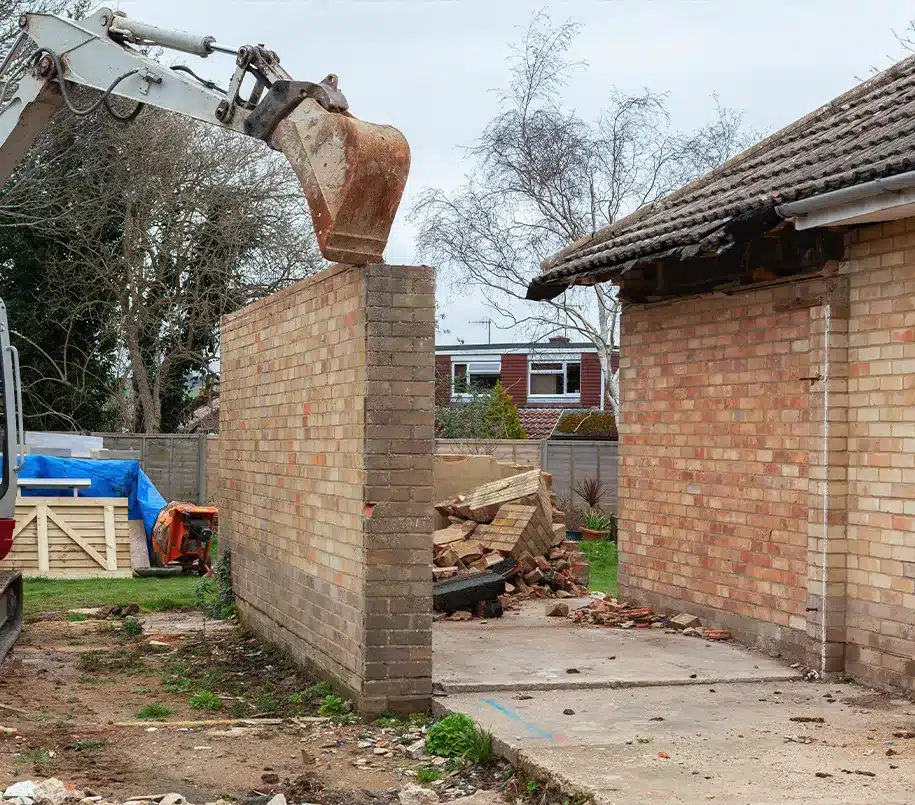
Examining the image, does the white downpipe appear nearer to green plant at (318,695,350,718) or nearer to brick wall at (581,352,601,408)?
green plant at (318,695,350,718)

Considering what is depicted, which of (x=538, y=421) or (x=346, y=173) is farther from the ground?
(x=346, y=173)

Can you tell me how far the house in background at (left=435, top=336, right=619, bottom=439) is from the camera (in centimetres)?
4044

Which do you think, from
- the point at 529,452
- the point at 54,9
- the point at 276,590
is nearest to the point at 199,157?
the point at 54,9

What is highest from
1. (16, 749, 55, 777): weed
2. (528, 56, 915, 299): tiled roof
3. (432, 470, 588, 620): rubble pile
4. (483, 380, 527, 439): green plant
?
(528, 56, 915, 299): tiled roof

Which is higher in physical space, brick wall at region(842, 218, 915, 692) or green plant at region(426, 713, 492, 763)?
brick wall at region(842, 218, 915, 692)

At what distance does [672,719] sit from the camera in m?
7.05

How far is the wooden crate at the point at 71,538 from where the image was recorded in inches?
661

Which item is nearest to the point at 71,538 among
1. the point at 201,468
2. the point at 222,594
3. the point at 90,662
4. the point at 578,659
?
the point at 222,594

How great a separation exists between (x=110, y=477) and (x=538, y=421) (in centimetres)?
2032

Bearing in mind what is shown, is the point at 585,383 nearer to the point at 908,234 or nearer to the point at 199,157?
the point at 199,157

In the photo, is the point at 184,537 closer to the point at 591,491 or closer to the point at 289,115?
the point at 591,491

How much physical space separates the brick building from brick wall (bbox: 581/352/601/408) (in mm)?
28514

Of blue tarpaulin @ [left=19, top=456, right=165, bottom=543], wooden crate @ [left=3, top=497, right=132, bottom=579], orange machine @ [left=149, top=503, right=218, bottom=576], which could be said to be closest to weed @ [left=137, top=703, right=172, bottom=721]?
wooden crate @ [left=3, top=497, right=132, bottom=579]

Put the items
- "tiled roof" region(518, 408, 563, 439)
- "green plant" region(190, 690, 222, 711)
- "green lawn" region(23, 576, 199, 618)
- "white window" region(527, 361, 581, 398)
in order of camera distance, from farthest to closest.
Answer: "white window" region(527, 361, 581, 398)
"tiled roof" region(518, 408, 563, 439)
"green lawn" region(23, 576, 199, 618)
"green plant" region(190, 690, 222, 711)
